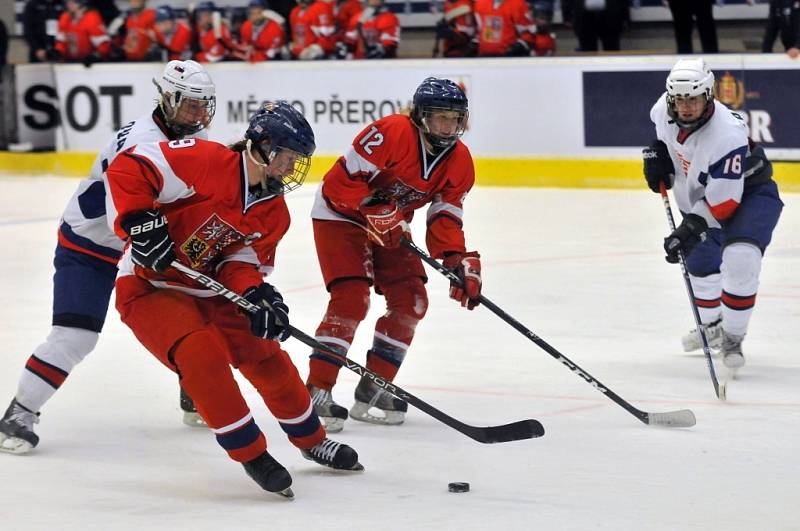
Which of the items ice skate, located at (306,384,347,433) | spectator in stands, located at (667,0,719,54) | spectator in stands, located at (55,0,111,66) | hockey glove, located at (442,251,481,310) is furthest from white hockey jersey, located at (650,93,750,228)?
spectator in stands, located at (55,0,111,66)

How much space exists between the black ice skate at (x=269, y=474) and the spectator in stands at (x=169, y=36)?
9782 millimetres

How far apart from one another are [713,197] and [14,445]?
2510 mm

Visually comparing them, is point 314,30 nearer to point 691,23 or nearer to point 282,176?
point 691,23

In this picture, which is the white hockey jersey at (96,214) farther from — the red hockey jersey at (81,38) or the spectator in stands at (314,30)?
the red hockey jersey at (81,38)

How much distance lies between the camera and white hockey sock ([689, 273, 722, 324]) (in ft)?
18.5

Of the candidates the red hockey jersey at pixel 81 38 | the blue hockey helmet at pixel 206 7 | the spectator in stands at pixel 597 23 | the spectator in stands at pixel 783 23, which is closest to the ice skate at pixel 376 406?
the spectator in stands at pixel 783 23

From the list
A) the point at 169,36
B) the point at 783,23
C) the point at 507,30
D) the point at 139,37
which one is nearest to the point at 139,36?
the point at 139,37

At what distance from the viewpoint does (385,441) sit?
4355 millimetres

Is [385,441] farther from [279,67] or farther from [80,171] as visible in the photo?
[80,171]

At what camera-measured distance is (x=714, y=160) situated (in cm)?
524

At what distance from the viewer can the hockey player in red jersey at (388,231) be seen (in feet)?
14.7

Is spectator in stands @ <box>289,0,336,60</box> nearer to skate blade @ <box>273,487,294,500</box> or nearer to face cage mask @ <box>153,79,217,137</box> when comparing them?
face cage mask @ <box>153,79,217,137</box>

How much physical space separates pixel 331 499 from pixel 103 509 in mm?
545

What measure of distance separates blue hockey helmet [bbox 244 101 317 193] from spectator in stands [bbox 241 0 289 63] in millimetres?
8565
